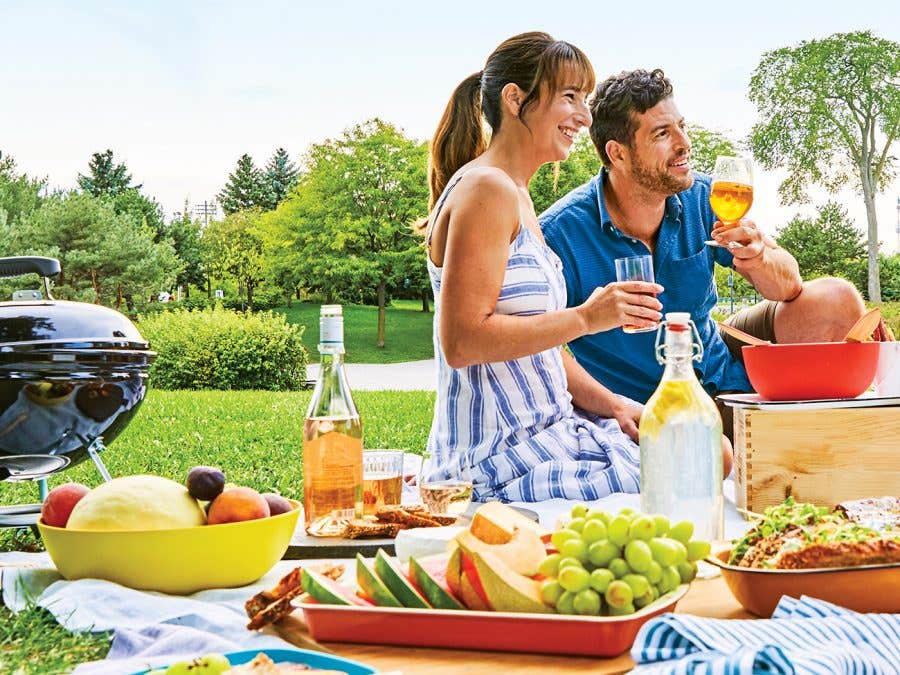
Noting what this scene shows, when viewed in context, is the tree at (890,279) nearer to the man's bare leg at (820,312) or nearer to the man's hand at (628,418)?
the man's bare leg at (820,312)

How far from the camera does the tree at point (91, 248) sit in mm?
34188

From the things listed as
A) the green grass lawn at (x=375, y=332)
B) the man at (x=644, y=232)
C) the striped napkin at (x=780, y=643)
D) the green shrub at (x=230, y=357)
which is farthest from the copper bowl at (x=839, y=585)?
the green grass lawn at (x=375, y=332)

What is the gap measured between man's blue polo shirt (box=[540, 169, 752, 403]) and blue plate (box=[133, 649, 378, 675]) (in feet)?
9.78

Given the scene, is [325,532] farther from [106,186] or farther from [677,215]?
[106,186]

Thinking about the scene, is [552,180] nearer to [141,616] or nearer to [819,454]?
[819,454]

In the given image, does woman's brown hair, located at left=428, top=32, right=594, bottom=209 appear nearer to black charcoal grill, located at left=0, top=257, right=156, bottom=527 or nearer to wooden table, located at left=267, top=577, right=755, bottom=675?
black charcoal grill, located at left=0, top=257, right=156, bottom=527

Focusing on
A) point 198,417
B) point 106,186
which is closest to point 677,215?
point 198,417

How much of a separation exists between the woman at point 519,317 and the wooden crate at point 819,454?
374 mm

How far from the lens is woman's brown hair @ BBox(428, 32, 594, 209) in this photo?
309cm

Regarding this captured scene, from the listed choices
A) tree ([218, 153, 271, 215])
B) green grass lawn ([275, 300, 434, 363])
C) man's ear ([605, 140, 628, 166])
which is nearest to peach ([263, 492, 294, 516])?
man's ear ([605, 140, 628, 166])

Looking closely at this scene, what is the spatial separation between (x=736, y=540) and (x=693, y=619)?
331 mm

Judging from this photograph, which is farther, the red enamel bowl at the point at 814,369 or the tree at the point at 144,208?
the tree at the point at 144,208

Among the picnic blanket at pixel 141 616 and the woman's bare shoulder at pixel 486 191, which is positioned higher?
the woman's bare shoulder at pixel 486 191

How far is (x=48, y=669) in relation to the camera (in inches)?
60.6
